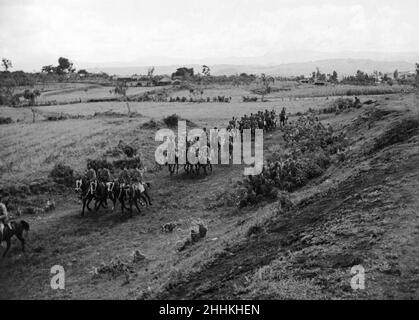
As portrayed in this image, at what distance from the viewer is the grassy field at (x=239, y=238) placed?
9.20m

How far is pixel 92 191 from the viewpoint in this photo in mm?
18891

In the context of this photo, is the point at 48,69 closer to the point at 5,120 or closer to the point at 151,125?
the point at 5,120

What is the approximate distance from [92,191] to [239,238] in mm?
8161

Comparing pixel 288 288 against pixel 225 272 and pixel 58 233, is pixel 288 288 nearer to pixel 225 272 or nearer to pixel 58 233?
pixel 225 272

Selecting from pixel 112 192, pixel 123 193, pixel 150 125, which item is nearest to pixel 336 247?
pixel 123 193

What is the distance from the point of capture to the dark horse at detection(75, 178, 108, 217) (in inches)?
742

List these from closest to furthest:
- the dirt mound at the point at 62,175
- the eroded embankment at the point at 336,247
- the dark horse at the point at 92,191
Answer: the eroded embankment at the point at 336,247
the dark horse at the point at 92,191
the dirt mound at the point at 62,175

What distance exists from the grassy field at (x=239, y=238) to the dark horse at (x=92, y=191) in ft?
1.70

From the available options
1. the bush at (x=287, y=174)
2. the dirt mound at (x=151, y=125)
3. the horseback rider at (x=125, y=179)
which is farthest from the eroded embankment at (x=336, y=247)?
Result: the dirt mound at (x=151, y=125)

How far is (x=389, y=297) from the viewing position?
25.7 feet

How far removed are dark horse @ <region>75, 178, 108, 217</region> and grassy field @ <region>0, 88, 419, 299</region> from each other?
519 millimetres

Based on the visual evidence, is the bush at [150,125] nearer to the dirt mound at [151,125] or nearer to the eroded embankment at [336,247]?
the dirt mound at [151,125]

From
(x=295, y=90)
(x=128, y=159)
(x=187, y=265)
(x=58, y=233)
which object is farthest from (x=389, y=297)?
(x=295, y=90)

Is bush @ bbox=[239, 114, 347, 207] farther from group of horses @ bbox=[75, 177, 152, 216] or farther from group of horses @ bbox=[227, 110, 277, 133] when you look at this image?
group of horses @ bbox=[227, 110, 277, 133]
